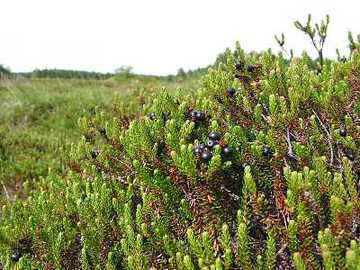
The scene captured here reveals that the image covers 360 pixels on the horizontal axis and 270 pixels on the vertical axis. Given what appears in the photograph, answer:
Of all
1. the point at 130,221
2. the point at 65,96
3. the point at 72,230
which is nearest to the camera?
the point at 130,221

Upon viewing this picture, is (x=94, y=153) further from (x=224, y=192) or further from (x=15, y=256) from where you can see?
(x=224, y=192)

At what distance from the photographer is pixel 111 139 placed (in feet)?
16.6

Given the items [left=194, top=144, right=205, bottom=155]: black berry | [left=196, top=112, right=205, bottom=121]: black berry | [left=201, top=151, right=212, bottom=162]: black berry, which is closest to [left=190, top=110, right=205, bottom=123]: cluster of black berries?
[left=196, top=112, right=205, bottom=121]: black berry

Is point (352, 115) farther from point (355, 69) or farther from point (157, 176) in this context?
point (157, 176)

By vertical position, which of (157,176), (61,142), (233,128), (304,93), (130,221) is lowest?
(61,142)

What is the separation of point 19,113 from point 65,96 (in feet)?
Answer: 12.2

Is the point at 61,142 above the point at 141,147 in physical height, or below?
below

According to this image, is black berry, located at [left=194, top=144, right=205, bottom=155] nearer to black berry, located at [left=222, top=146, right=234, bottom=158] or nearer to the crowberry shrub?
the crowberry shrub

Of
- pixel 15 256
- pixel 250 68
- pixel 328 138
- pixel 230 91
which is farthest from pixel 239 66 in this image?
pixel 15 256

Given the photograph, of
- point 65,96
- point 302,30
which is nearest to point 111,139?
point 302,30

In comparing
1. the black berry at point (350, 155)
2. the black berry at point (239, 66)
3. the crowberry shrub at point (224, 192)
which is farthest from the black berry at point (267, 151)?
the black berry at point (239, 66)

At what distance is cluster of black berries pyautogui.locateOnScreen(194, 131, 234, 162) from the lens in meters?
3.33

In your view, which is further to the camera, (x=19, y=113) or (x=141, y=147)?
(x=19, y=113)

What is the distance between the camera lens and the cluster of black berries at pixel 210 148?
333 cm
